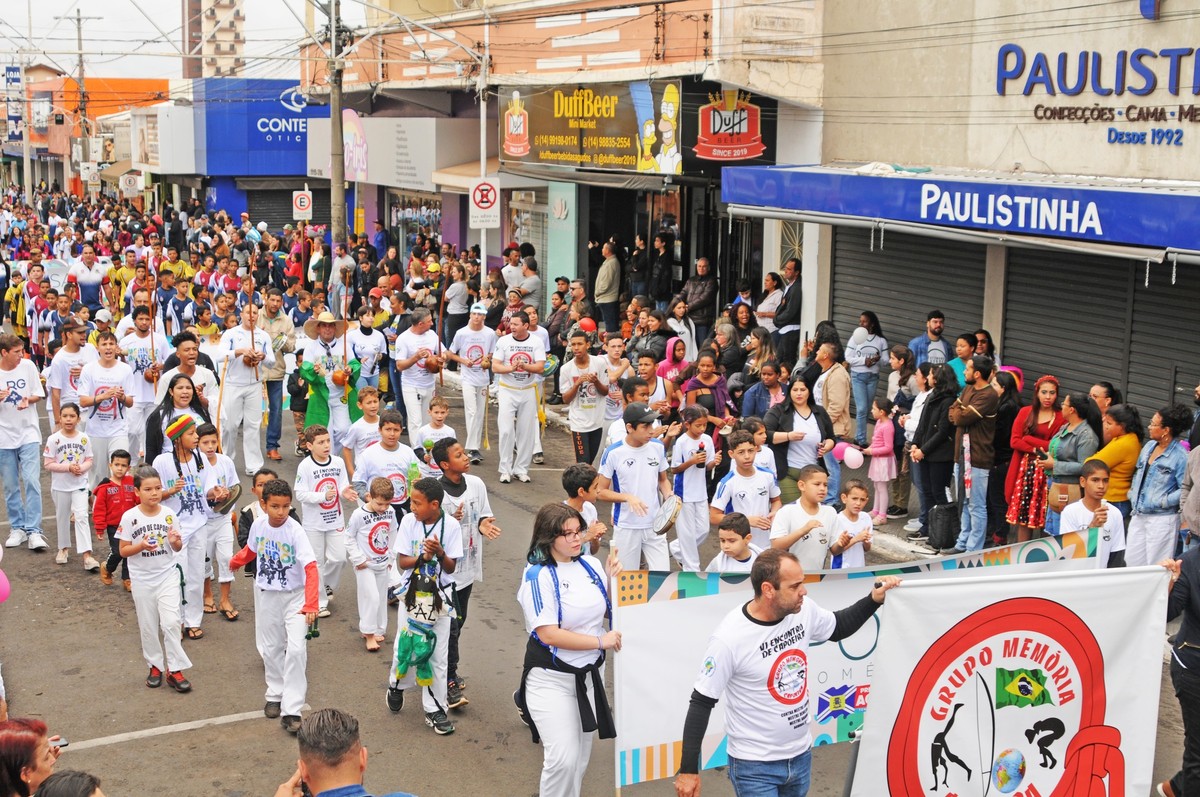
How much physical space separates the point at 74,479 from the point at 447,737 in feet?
16.8

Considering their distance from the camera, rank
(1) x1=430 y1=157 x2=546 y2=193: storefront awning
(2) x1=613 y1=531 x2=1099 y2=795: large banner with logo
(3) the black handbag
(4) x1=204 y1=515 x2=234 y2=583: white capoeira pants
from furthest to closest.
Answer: (1) x1=430 y1=157 x2=546 y2=193: storefront awning < (3) the black handbag < (4) x1=204 y1=515 x2=234 y2=583: white capoeira pants < (2) x1=613 y1=531 x2=1099 y2=795: large banner with logo

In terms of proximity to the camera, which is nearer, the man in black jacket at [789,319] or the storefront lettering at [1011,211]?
the storefront lettering at [1011,211]

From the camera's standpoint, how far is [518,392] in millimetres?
15086

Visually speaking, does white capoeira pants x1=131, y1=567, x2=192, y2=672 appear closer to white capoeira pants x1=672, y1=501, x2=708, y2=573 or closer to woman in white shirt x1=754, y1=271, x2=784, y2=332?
white capoeira pants x1=672, y1=501, x2=708, y2=573

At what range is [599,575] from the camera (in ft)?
23.8

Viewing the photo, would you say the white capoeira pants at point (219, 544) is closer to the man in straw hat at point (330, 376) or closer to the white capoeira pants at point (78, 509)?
the white capoeira pants at point (78, 509)

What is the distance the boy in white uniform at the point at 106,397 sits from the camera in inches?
506

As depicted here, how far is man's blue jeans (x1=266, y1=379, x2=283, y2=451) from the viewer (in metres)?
15.9

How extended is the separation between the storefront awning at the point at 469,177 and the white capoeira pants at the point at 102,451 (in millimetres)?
12131

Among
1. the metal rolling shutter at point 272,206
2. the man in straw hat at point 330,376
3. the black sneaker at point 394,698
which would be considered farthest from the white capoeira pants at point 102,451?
the metal rolling shutter at point 272,206

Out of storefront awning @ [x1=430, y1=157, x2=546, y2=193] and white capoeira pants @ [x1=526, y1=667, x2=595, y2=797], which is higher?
storefront awning @ [x1=430, y1=157, x2=546, y2=193]

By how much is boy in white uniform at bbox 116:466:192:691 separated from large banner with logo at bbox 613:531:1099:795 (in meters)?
3.54

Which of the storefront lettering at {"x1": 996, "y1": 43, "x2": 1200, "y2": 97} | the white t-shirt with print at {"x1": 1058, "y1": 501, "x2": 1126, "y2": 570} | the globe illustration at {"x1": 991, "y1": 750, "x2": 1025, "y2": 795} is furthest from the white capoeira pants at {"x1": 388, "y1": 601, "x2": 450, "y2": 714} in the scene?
the storefront lettering at {"x1": 996, "y1": 43, "x2": 1200, "y2": 97}

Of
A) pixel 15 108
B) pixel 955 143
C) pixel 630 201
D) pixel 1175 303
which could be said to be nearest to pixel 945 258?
pixel 955 143
